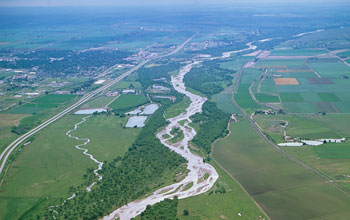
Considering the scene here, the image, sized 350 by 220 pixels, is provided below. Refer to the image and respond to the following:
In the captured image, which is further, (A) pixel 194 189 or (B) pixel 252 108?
(B) pixel 252 108

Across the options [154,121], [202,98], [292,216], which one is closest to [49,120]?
[154,121]

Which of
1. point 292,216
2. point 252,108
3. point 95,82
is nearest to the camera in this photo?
point 292,216

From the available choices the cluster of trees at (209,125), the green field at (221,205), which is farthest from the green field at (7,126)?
the green field at (221,205)

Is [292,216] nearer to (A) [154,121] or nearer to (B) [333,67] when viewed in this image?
(A) [154,121]

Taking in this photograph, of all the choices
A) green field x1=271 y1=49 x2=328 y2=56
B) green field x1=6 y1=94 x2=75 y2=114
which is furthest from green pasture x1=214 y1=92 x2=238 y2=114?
green field x1=271 y1=49 x2=328 y2=56

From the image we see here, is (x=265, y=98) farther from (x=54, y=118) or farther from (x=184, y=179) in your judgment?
(x=54, y=118)

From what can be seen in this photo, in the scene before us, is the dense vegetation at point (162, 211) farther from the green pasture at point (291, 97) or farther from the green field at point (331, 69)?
the green field at point (331, 69)

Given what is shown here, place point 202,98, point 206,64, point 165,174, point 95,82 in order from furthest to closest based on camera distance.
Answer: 1. point 206,64
2. point 95,82
3. point 202,98
4. point 165,174
